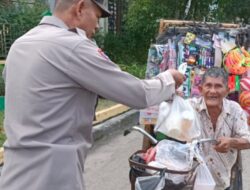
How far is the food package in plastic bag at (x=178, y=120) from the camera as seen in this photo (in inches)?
103

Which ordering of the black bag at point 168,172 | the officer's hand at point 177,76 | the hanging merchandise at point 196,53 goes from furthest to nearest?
the hanging merchandise at point 196,53 < the black bag at point 168,172 < the officer's hand at point 177,76

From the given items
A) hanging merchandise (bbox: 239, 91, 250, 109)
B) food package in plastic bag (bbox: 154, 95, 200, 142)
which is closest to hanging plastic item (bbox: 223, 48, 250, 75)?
hanging merchandise (bbox: 239, 91, 250, 109)

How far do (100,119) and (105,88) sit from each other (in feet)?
19.3

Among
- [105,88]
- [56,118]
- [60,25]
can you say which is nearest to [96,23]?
[60,25]

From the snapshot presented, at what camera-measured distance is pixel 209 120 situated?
3066 mm

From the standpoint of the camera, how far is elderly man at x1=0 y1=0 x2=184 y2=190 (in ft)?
6.48

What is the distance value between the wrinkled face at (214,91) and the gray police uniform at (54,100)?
112cm

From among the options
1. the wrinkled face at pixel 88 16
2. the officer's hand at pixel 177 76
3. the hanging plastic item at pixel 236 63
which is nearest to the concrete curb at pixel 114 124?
the hanging plastic item at pixel 236 63

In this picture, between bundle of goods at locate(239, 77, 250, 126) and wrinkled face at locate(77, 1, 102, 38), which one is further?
bundle of goods at locate(239, 77, 250, 126)

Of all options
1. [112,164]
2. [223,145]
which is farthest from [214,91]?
[112,164]

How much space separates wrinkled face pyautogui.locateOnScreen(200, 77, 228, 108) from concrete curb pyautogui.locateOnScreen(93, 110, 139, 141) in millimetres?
4063

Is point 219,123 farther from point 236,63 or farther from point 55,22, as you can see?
point 55,22

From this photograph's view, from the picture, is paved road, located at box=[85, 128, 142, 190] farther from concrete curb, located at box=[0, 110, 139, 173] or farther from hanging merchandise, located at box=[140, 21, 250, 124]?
hanging merchandise, located at box=[140, 21, 250, 124]

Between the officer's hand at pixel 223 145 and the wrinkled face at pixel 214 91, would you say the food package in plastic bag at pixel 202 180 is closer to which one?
the officer's hand at pixel 223 145
